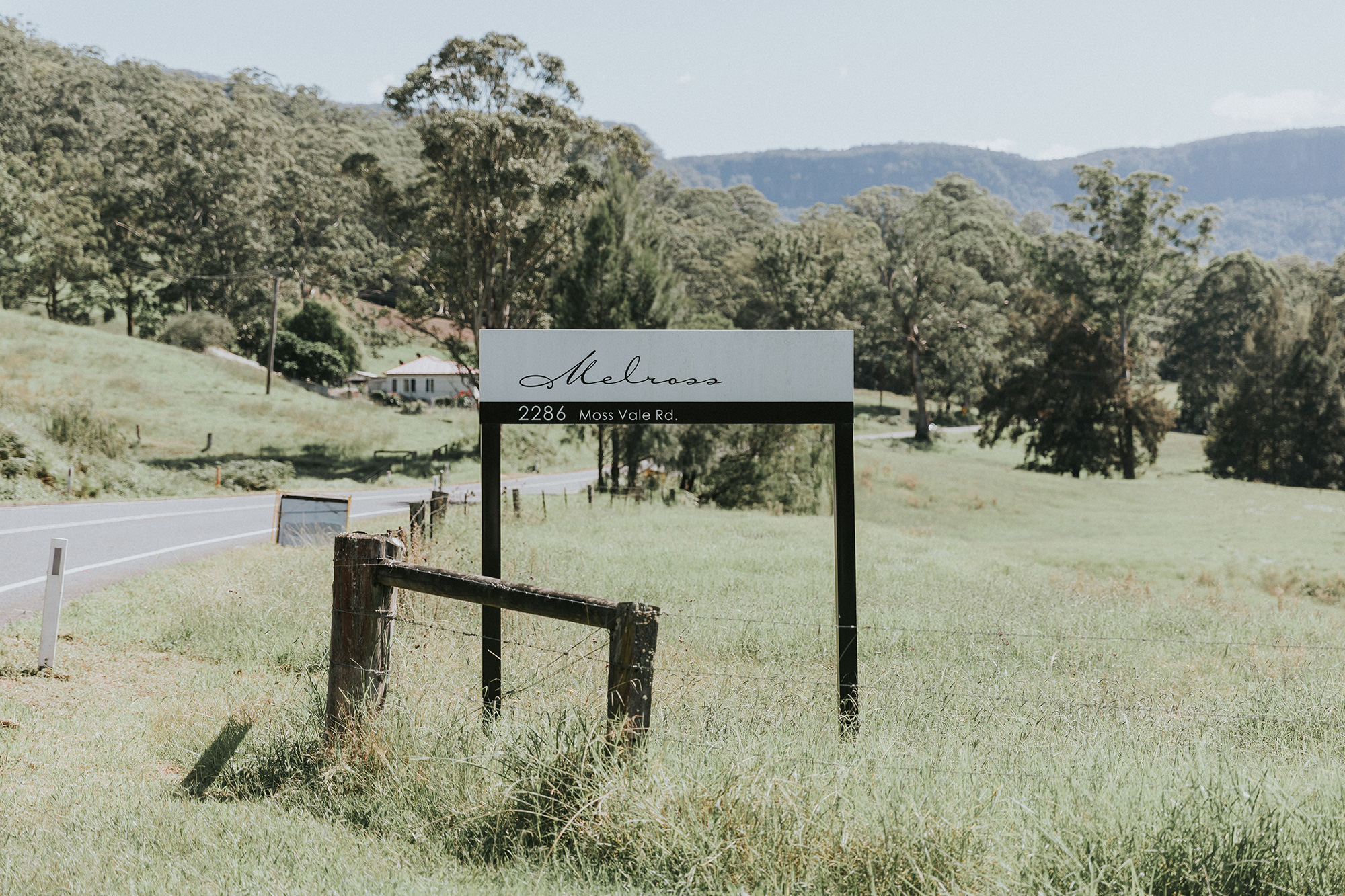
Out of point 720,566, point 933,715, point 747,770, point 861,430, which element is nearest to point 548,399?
point 747,770

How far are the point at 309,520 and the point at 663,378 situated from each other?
952 cm

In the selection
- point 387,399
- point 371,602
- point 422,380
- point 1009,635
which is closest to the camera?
point 371,602

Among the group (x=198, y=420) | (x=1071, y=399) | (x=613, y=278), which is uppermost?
(x=613, y=278)

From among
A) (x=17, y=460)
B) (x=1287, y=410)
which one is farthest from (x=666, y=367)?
(x=1287, y=410)

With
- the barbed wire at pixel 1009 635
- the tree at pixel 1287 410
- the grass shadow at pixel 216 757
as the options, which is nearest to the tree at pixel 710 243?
the tree at pixel 1287 410

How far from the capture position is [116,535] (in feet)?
50.4

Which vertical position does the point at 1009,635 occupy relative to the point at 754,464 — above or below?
below

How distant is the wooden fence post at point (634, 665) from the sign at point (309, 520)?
10216mm

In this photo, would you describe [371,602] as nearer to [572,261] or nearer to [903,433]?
[572,261]

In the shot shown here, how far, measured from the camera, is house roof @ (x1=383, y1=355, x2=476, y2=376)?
7175cm

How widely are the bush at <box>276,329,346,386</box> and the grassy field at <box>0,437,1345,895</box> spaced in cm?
5002

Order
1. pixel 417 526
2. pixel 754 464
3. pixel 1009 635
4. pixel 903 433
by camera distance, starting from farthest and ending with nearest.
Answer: pixel 903 433
pixel 754 464
pixel 417 526
pixel 1009 635

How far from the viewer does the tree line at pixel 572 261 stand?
34.0 m

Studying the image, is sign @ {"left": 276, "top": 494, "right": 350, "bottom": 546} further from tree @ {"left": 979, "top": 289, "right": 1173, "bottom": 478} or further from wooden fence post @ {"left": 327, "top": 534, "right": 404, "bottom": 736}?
tree @ {"left": 979, "top": 289, "right": 1173, "bottom": 478}
